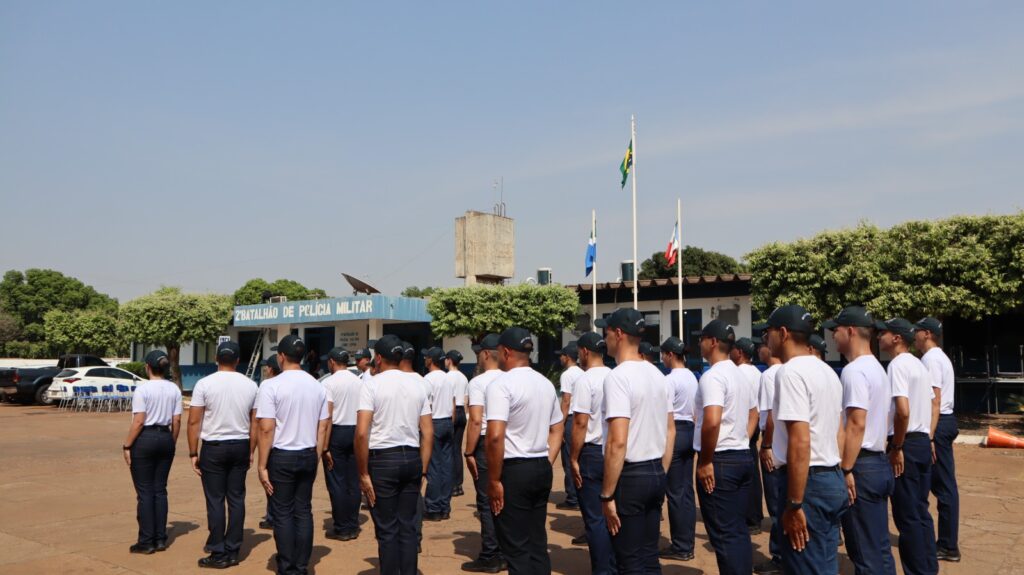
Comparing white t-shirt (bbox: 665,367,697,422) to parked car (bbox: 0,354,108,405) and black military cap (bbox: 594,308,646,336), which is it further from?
parked car (bbox: 0,354,108,405)

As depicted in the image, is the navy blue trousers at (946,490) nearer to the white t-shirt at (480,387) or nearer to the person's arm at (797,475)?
the person's arm at (797,475)

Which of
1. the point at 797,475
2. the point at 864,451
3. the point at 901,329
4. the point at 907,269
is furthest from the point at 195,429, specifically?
the point at 907,269

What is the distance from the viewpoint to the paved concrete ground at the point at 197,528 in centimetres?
672

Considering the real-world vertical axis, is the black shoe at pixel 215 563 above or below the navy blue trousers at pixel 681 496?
below

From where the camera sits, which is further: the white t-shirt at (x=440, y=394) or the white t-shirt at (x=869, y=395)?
the white t-shirt at (x=440, y=394)

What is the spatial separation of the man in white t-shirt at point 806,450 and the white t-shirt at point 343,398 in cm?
444

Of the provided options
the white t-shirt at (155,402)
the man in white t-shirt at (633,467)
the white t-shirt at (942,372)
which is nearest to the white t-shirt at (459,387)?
the white t-shirt at (155,402)

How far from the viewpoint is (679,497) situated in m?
6.93

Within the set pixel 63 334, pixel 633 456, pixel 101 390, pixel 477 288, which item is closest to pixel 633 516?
pixel 633 456

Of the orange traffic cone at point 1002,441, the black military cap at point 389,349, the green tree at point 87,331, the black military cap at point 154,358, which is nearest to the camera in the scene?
the black military cap at point 389,349

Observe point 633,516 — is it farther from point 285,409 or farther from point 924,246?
point 924,246

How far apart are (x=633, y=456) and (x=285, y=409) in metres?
2.94

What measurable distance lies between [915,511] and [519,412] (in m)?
3.18

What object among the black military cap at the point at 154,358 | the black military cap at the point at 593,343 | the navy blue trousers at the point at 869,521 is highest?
the black military cap at the point at 593,343
